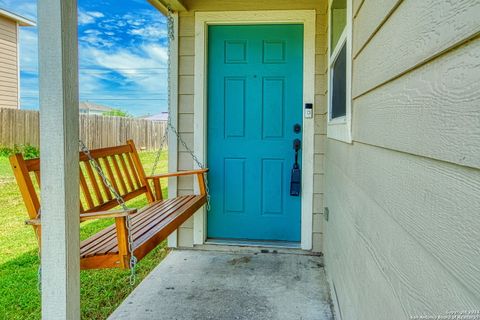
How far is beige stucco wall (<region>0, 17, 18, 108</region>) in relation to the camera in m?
9.55

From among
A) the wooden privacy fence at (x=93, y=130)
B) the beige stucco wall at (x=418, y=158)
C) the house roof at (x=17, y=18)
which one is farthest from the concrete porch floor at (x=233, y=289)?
the house roof at (x=17, y=18)

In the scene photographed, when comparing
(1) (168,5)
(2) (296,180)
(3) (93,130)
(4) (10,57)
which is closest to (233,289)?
(2) (296,180)

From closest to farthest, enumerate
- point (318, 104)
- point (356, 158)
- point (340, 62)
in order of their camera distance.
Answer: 1. point (356, 158)
2. point (340, 62)
3. point (318, 104)

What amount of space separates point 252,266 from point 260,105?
146 centimetres

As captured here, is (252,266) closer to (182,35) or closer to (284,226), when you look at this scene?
(284,226)

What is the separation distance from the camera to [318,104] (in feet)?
11.3

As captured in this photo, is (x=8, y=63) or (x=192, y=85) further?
(x=8, y=63)

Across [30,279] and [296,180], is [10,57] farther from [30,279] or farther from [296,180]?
[296,180]

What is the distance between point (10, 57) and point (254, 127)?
904 cm

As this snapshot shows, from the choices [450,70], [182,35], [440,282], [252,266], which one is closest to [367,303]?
[440,282]

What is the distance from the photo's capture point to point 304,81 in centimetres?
348

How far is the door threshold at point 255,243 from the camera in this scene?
142 inches

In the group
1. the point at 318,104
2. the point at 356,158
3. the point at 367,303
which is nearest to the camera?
the point at 367,303

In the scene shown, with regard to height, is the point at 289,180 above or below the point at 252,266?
above
